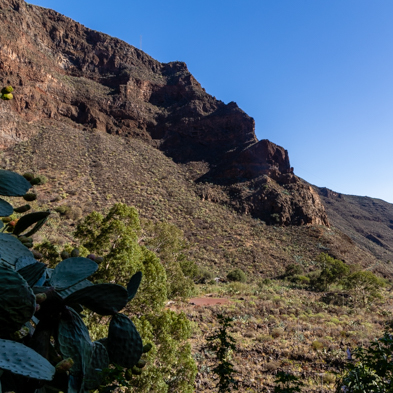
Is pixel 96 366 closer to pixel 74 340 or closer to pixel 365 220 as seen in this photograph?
pixel 74 340

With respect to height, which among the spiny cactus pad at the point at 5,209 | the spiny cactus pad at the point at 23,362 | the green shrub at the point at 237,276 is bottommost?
the green shrub at the point at 237,276

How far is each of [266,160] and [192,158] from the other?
50.9 ft

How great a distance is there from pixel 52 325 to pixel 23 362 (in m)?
0.44

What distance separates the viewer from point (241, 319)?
12.7m

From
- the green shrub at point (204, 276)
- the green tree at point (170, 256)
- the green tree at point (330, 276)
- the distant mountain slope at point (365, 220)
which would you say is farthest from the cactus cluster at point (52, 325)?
the distant mountain slope at point (365, 220)


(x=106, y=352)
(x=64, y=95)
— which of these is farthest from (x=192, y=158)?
(x=106, y=352)

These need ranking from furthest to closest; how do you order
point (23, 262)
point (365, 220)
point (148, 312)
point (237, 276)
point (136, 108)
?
point (365, 220) → point (136, 108) → point (237, 276) → point (148, 312) → point (23, 262)

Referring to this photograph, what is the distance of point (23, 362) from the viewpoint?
4.02 ft

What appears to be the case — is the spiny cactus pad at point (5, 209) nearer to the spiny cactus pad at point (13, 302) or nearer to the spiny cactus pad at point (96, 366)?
the spiny cactus pad at point (13, 302)

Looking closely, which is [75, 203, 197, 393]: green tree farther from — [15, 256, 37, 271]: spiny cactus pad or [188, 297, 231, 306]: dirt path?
[188, 297, 231, 306]: dirt path

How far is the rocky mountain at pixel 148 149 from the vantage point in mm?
35750

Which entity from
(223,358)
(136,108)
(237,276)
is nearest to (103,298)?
(223,358)

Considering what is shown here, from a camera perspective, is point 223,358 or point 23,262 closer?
point 23,262

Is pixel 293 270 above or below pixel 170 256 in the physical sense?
above
